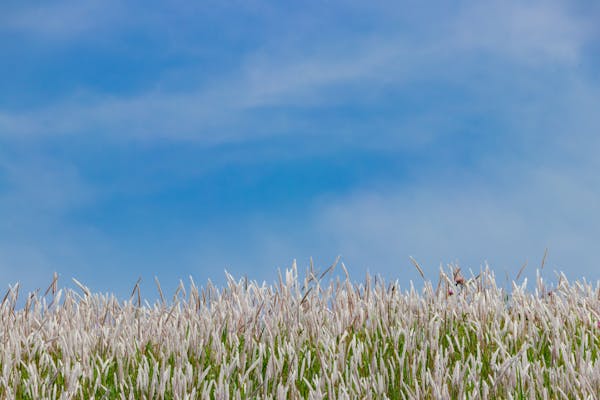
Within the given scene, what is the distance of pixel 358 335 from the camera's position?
5645 mm

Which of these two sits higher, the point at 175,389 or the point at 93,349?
the point at 93,349

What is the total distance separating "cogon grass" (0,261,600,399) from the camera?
434 centimetres

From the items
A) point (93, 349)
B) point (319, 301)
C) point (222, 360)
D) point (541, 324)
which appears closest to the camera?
point (222, 360)

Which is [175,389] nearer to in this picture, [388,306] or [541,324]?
[388,306]

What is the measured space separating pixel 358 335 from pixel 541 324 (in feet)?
4.71

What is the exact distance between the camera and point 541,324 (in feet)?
19.5

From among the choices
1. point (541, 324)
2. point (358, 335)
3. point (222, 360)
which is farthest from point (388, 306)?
point (222, 360)

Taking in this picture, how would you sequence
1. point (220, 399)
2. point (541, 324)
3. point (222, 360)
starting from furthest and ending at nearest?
point (541, 324), point (222, 360), point (220, 399)

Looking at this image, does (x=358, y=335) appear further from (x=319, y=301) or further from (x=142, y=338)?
(x=142, y=338)

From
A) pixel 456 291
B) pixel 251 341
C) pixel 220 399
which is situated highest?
pixel 456 291

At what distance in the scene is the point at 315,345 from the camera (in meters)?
5.30

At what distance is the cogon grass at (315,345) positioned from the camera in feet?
14.3

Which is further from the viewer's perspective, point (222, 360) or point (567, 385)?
point (222, 360)

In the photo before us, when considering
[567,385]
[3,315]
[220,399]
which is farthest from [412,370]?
[3,315]
